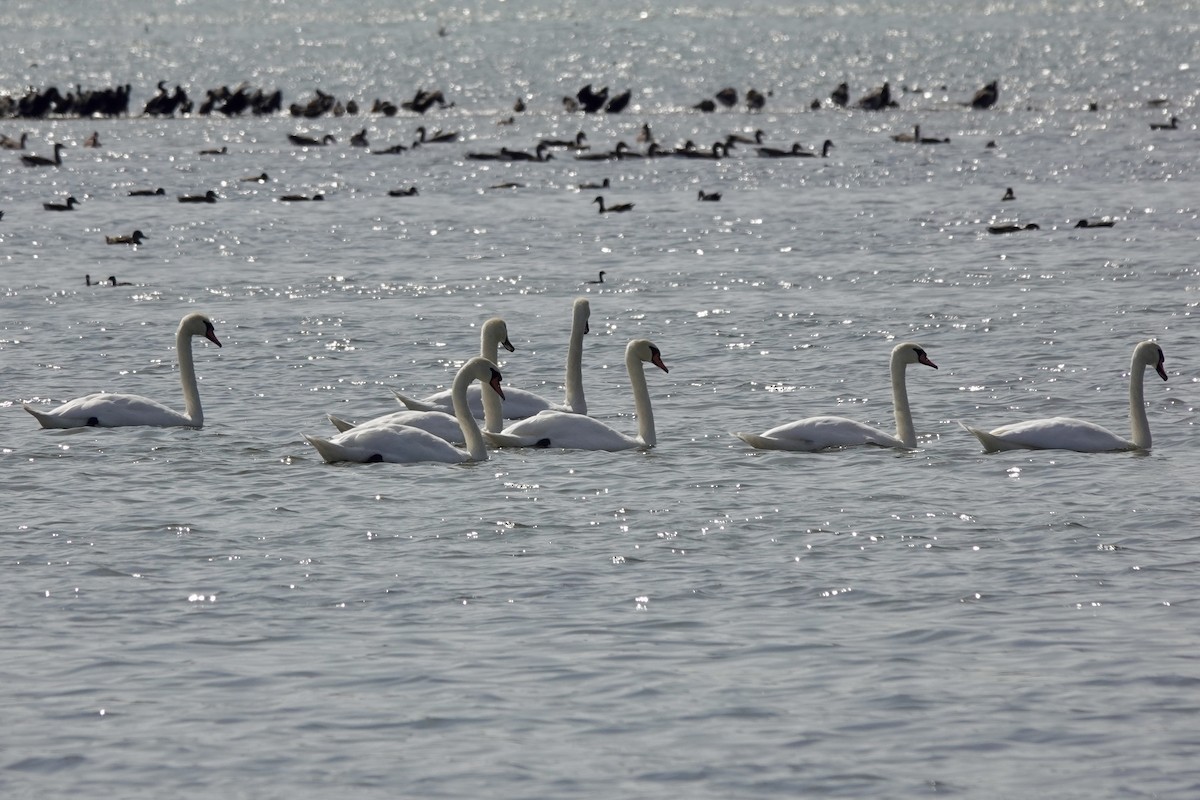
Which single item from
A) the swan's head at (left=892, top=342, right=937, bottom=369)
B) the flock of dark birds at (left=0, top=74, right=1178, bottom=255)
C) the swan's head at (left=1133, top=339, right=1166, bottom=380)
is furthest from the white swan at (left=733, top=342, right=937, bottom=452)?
the flock of dark birds at (left=0, top=74, right=1178, bottom=255)

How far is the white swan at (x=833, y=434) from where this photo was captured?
16344 mm

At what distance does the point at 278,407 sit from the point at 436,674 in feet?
30.5

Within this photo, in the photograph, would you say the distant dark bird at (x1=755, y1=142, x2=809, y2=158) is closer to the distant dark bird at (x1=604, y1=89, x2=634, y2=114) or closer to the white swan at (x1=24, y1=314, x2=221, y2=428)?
the distant dark bird at (x1=604, y1=89, x2=634, y2=114)

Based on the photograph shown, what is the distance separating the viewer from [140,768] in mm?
9141

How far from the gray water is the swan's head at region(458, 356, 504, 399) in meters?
0.84

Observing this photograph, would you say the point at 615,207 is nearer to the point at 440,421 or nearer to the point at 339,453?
the point at 440,421

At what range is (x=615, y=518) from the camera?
46.1 feet

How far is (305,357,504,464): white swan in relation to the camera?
629 inches

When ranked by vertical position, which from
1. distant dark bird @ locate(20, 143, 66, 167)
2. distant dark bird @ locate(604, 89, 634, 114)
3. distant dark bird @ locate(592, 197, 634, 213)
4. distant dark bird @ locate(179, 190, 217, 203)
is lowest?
distant dark bird @ locate(592, 197, 634, 213)

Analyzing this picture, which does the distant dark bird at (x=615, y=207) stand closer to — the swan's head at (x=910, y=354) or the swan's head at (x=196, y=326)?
the swan's head at (x=196, y=326)

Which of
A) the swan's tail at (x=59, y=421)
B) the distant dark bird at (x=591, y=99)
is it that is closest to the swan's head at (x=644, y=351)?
the swan's tail at (x=59, y=421)

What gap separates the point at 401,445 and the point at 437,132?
44.6 m

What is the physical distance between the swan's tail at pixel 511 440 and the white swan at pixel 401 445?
1.51 feet

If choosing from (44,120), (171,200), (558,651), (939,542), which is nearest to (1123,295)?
(939,542)
